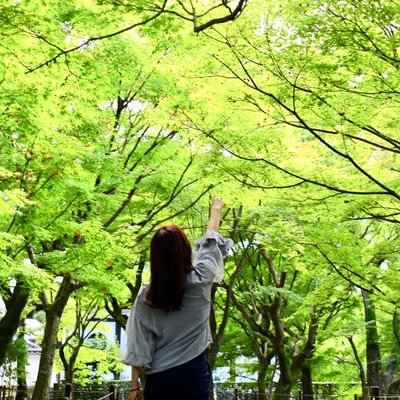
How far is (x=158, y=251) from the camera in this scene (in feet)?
8.26

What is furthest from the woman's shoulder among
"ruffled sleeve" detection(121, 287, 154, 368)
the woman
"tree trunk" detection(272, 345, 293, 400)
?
"tree trunk" detection(272, 345, 293, 400)

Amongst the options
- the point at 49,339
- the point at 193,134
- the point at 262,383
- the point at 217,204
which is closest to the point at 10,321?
the point at 49,339

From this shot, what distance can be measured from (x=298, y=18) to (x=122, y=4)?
5.91 feet

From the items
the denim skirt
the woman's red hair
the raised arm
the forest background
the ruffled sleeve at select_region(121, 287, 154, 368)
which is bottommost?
the denim skirt

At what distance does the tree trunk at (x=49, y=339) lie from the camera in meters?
11.1

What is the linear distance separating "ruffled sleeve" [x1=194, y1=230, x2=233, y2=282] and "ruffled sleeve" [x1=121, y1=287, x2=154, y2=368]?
0.99ft

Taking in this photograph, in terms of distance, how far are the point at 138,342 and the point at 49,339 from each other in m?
9.64

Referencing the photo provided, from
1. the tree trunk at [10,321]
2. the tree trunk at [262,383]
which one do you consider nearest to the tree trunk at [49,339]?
the tree trunk at [10,321]

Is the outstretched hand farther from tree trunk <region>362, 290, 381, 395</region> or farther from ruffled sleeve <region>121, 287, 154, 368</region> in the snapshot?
tree trunk <region>362, 290, 381, 395</region>

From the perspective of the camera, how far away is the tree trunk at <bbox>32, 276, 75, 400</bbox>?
11.1 meters

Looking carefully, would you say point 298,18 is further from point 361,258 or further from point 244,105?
point 361,258

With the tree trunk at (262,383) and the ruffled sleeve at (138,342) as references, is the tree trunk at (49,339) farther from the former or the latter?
the ruffled sleeve at (138,342)

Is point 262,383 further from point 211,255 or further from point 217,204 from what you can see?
point 211,255

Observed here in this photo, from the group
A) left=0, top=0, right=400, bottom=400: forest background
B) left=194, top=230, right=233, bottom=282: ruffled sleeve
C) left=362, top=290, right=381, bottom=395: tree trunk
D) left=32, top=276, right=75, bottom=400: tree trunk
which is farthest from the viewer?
left=362, top=290, right=381, bottom=395: tree trunk
